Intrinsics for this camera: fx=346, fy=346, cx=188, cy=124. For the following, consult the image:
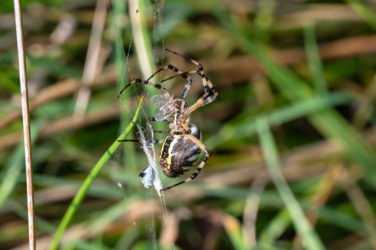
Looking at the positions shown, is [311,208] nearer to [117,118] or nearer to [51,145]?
[117,118]

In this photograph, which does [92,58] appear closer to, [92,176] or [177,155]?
[177,155]

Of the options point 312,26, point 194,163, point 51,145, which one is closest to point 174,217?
point 194,163

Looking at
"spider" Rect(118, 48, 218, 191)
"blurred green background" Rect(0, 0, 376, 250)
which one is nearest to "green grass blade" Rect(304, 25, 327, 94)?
"blurred green background" Rect(0, 0, 376, 250)

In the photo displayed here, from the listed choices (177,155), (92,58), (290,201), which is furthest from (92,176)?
(92,58)

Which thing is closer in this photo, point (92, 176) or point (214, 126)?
point (92, 176)

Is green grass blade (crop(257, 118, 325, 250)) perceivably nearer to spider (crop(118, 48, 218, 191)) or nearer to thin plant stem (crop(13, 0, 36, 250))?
spider (crop(118, 48, 218, 191))

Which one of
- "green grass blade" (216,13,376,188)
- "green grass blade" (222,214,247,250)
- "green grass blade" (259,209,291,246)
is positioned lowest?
"green grass blade" (259,209,291,246)
